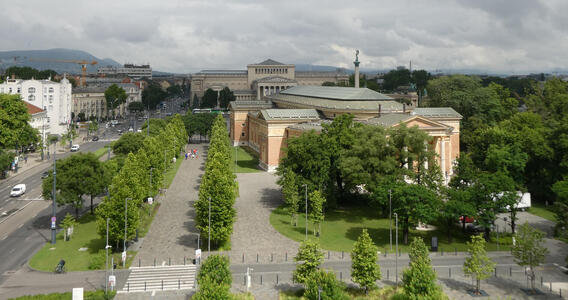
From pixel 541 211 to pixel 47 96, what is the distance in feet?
425

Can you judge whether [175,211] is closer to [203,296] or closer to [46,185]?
[46,185]

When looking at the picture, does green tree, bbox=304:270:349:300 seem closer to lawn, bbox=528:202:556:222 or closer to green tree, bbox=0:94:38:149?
lawn, bbox=528:202:556:222

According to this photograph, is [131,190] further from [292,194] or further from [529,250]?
[529,250]

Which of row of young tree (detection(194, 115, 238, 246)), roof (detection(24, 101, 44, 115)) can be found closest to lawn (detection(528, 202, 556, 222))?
row of young tree (detection(194, 115, 238, 246))

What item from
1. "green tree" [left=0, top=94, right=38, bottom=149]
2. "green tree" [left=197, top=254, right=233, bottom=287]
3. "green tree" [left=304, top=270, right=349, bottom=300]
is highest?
"green tree" [left=0, top=94, right=38, bottom=149]

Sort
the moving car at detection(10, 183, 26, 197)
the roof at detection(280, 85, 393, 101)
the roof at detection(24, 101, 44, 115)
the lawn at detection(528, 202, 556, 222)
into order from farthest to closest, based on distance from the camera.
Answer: the roof at detection(24, 101, 44, 115) < the roof at detection(280, 85, 393, 101) < the moving car at detection(10, 183, 26, 197) < the lawn at detection(528, 202, 556, 222)

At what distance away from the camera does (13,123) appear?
101 meters

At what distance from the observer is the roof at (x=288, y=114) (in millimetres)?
100375

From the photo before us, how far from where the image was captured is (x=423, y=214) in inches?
1945

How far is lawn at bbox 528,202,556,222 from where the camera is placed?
211ft

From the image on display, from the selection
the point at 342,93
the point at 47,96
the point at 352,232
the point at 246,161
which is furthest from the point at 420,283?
the point at 47,96

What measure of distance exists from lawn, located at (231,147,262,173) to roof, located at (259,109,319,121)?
10.2 metres

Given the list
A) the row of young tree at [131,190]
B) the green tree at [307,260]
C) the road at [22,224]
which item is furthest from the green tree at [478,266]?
the road at [22,224]

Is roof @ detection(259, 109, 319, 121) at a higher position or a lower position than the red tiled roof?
lower
